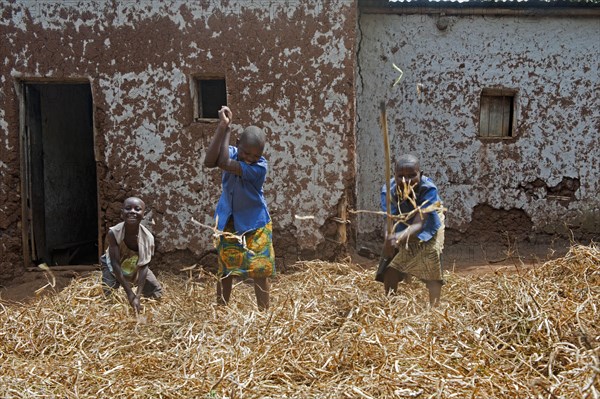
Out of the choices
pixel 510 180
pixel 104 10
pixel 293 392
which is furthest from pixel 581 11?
pixel 293 392

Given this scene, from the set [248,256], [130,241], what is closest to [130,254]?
[130,241]

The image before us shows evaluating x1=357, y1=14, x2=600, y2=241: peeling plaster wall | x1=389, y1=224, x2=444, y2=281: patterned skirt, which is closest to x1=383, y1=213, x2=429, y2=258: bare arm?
x1=389, y1=224, x2=444, y2=281: patterned skirt

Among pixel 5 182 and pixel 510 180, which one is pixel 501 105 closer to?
pixel 510 180

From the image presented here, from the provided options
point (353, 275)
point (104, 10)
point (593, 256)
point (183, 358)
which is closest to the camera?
point (183, 358)

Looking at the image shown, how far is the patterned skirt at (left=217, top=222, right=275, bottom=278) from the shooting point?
3.62 meters

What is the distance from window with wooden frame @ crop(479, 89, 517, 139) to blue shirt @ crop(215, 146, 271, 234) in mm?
4055

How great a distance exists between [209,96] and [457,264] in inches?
133

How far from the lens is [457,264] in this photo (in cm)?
594

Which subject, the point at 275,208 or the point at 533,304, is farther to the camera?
the point at 275,208

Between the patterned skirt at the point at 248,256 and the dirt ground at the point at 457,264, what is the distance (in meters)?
1.03

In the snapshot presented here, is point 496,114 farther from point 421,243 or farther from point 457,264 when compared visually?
point 421,243

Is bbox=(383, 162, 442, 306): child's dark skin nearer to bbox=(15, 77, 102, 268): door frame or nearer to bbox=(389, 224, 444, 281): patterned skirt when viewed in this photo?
bbox=(389, 224, 444, 281): patterned skirt

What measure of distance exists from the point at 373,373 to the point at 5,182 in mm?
4509

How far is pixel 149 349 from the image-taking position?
3008mm
